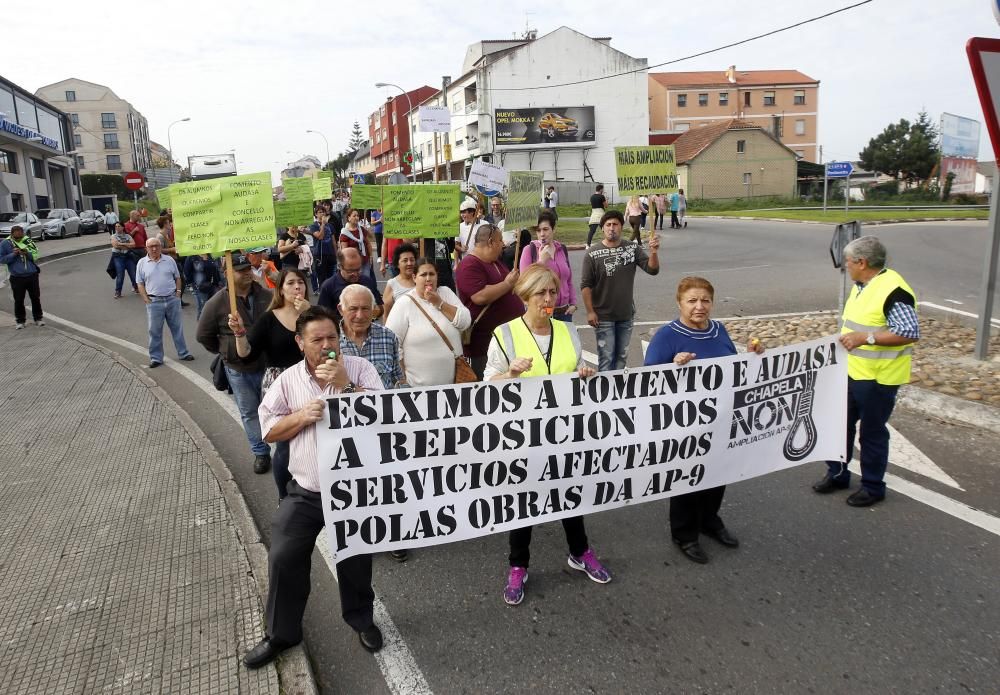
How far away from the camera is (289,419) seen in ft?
11.1

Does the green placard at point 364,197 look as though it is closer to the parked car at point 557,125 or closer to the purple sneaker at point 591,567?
the purple sneaker at point 591,567

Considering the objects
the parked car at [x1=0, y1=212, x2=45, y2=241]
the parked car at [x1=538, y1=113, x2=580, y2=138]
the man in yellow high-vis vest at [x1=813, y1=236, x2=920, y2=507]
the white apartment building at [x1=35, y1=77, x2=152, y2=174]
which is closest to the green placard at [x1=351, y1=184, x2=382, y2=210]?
the man in yellow high-vis vest at [x1=813, y1=236, x2=920, y2=507]

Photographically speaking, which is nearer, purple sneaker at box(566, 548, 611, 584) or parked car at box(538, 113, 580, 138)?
purple sneaker at box(566, 548, 611, 584)

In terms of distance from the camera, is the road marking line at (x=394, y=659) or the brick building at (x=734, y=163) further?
the brick building at (x=734, y=163)

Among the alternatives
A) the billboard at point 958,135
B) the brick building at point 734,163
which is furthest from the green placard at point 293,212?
the brick building at point 734,163

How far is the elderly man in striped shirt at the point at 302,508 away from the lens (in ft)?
10.9

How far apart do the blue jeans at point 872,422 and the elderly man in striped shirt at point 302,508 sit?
328cm

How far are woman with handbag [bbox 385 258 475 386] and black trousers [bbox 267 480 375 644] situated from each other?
1.53 m

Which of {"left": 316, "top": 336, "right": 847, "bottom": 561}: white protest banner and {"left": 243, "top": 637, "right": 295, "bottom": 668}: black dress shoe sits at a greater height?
{"left": 316, "top": 336, "right": 847, "bottom": 561}: white protest banner

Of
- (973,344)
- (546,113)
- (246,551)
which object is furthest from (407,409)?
(546,113)

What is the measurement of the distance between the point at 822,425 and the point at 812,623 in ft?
4.50

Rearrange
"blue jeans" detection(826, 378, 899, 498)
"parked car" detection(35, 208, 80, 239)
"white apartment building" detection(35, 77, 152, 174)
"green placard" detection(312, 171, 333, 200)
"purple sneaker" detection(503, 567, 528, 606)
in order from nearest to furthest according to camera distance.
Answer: "purple sneaker" detection(503, 567, 528, 606) < "blue jeans" detection(826, 378, 899, 498) < "green placard" detection(312, 171, 333, 200) < "parked car" detection(35, 208, 80, 239) < "white apartment building" detection(35, 77, 152, 174)

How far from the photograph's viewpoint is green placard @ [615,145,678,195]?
8383 millimetres

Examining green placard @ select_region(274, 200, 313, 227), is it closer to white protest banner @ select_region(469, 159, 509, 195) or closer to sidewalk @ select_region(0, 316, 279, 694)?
white protest banner @ select_region(469, 159, 509, 195)
